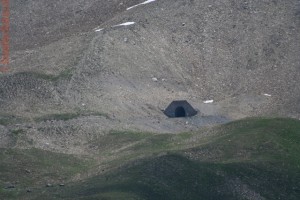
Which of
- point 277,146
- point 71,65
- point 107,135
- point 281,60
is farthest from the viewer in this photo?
point 281,60

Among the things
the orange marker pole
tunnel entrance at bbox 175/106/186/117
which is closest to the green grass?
tunnel entrance at bbox 175/106/186/117

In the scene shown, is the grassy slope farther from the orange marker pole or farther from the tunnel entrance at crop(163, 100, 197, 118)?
the orange marker pole

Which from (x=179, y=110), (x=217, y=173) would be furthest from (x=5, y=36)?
(x=217, y=173)

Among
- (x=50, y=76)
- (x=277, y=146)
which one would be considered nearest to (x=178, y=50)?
(x=50, y=76)

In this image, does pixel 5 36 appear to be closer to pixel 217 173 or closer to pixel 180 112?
pixel 180 112

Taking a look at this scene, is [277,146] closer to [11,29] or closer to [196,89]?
[196,89]

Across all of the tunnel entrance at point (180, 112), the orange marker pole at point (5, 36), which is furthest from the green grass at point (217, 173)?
the orange marker pole at point (5, 36)
